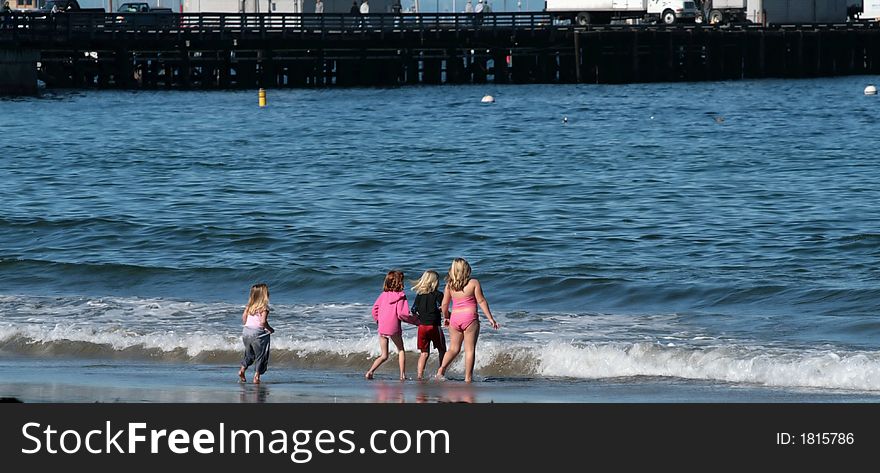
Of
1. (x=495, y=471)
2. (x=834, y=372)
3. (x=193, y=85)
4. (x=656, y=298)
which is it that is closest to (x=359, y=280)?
(x=656, y=298)

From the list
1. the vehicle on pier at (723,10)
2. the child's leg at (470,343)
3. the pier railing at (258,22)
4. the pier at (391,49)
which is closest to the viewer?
the child's leg at (470,343)

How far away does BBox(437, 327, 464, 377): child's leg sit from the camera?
1269cm

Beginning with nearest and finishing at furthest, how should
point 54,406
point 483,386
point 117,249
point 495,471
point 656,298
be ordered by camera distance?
1. point 495,471
2. point 54,406
3. point 483,386
4. point 656,298
5. point 117,249

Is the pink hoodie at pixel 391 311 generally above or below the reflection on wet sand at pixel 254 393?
above

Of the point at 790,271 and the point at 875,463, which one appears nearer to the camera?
the point at 875,463

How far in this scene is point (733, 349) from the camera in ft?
46.5

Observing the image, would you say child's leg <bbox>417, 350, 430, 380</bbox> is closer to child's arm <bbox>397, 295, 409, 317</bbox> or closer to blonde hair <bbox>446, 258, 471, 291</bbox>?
child's arm <bbox>397, 295, 409, 317</bbox>

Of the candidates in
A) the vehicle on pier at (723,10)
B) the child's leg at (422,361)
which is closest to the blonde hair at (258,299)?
the child's leg at (422,361)

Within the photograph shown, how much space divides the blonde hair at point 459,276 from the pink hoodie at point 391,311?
0.62m

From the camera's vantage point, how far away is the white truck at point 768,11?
279ft

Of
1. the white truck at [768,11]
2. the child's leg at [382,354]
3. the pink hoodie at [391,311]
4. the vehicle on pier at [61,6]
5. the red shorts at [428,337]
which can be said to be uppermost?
the vehicle on pier at [61,6]

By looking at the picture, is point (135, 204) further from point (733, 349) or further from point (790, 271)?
point (733, 349)

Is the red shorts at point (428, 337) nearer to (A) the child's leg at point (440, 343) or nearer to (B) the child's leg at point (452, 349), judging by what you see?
(A) the child's leg at point (440, 343)

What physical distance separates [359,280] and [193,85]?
5354 cm
